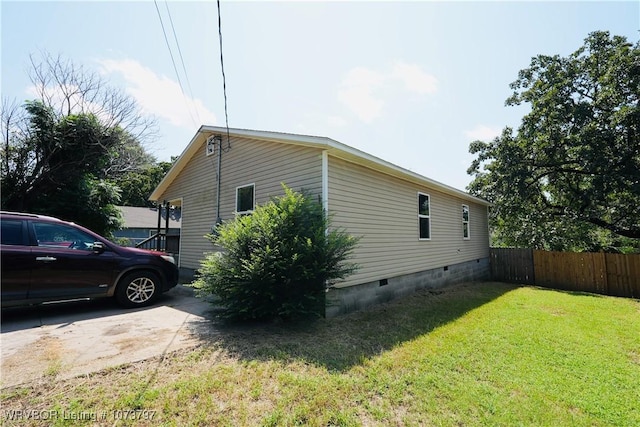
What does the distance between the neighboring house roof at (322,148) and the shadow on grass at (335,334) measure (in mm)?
3193

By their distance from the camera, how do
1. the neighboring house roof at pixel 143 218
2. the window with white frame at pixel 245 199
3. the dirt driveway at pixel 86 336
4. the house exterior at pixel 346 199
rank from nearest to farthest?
the dirt driveway at pixel 86 336
the house exterior at pixel 346 199
the window with white frame at pixel 245 199
the neighboring house roof at pixel 143 218

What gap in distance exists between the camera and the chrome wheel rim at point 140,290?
5.57 meters

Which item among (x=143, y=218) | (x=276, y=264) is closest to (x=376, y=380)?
(x=276, y=264)

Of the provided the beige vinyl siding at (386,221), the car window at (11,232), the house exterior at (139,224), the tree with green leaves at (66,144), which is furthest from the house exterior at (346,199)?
the house exterior at (139,224)

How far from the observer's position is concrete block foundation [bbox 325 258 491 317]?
18.5ft

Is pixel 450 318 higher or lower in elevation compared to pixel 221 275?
lower

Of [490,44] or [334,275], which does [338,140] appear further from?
[490,44]

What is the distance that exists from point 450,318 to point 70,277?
22.2 ft

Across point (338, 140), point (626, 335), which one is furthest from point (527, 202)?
point (338, 140)

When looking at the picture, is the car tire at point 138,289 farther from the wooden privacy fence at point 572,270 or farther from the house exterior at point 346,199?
the wooden privacy fence at point 572,270

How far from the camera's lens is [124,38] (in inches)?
224

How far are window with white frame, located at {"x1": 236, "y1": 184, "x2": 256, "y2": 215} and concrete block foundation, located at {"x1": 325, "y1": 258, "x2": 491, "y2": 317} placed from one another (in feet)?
10.5

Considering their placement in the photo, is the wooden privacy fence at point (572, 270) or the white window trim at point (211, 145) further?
the wooden privacy fence at point (572, 270)

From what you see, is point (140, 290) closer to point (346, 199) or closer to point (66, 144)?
point (346, 199)
